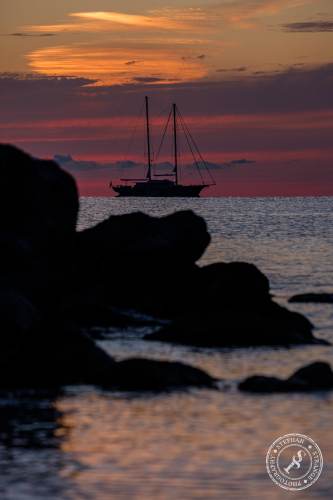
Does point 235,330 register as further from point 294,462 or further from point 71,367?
point 294,462

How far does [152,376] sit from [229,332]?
7523mm

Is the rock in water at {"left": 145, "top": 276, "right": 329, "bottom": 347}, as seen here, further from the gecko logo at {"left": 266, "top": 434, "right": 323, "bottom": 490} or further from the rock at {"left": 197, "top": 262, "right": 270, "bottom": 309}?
the gecko logo at {"left": 266, "top": 434, "right": 323, "bottom": 490}

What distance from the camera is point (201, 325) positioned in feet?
112

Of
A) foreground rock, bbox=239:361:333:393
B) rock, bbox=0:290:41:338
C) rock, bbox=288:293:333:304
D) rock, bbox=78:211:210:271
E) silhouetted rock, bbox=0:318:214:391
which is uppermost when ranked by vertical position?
rock, bbox=78:211:210:271

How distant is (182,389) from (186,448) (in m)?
5.08

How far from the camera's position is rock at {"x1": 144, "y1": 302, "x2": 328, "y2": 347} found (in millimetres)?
33594

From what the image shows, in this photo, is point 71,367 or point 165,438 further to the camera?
point 71,367

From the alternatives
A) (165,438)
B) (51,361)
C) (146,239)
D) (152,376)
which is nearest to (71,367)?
(51,361)

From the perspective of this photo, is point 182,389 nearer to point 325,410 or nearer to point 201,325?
point 325,410

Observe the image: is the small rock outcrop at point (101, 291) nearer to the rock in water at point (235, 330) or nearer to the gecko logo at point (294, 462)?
the rock in water at point (235, 330)

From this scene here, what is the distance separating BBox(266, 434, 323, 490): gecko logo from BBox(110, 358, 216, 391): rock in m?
4.62

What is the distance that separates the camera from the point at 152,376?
86.3ft

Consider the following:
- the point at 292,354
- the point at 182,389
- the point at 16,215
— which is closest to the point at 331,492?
the point at 182,389

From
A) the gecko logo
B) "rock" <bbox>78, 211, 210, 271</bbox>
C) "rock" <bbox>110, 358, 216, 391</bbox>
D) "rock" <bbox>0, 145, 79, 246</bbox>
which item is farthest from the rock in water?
the gecko logo
